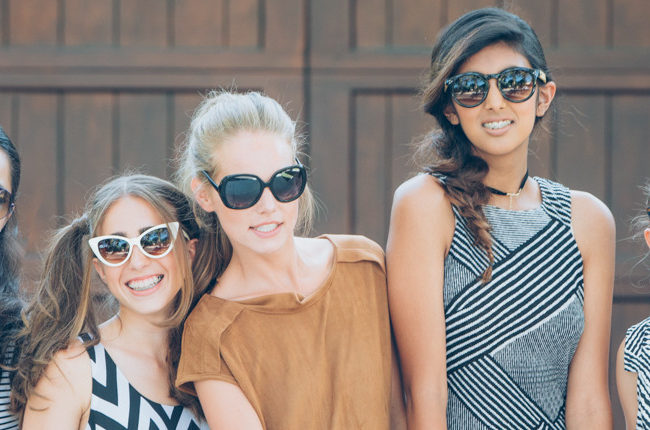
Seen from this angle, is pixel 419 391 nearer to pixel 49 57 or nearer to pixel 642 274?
pixel 642 274

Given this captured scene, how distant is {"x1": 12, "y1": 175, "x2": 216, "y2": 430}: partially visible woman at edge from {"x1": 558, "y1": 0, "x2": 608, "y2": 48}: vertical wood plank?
1.95 meters

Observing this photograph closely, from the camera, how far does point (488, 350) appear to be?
76.3 inches

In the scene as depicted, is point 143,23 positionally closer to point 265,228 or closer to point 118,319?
point 118,319

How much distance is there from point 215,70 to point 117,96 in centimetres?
43

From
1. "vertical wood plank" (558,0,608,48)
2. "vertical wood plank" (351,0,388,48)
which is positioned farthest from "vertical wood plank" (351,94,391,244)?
"vertical wood plank" (558,0,608,48)

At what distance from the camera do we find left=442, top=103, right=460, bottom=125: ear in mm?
2085

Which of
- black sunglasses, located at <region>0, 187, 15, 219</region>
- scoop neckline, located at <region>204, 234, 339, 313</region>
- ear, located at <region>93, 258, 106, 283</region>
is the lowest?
scoop neckline, located at <region>204, 234, 339, 313</region>

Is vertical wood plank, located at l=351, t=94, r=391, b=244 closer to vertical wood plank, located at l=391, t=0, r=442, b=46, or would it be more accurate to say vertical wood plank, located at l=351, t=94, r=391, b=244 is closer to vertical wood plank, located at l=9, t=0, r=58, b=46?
vertical wood plank, located at l=391, t=0, r=442, b=46

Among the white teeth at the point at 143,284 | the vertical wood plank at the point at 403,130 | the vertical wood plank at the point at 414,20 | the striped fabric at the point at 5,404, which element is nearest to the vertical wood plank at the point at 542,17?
the vertical wood plank at the point at 414,20

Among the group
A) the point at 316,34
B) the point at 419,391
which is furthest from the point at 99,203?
the point at 316,34

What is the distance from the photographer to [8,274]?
2.27 m

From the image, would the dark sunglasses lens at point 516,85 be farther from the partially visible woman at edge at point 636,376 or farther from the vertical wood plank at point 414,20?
the vertical wood plank at point 414,20

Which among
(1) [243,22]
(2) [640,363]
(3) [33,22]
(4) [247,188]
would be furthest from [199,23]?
(2) [640,363]

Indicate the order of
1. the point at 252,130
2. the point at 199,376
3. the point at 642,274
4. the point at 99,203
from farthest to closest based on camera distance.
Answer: the point at 642,274 → the point at 99,203 → the point at 252,130 → the point at 199,376
